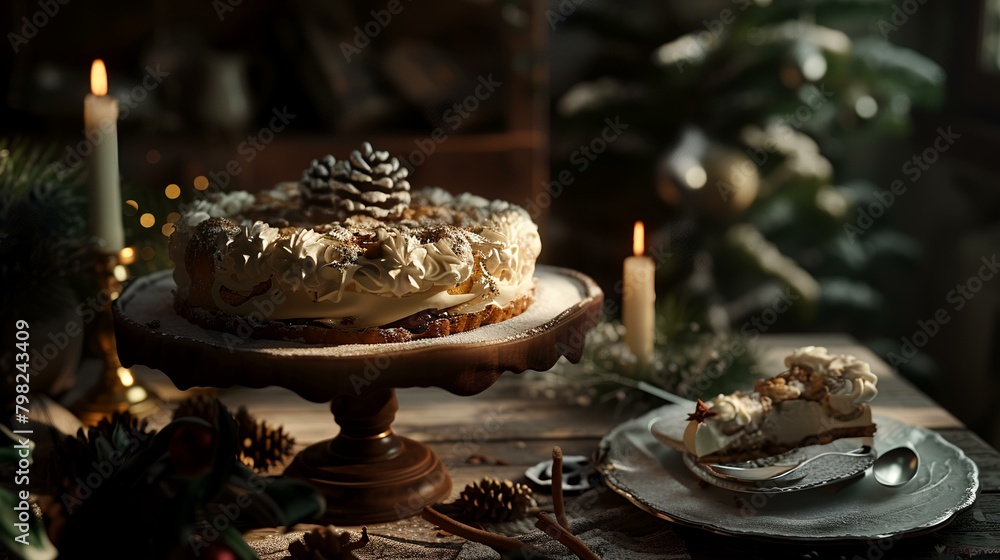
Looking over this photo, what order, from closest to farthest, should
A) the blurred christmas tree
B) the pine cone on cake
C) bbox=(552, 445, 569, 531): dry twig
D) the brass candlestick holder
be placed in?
bbox=(552, 445, 569, 531): dry twig, the pine cone on cake, the brass candlestick holder, the blurred christmas tree

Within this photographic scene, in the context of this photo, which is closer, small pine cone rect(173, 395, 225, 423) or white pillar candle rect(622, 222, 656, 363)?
small pine cone rect(173, 395, 225, 423)

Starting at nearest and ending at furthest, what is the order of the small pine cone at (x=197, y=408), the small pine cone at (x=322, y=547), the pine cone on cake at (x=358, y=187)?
1. the small pine cone at (x=322, y=547)
2. the pine cone on cake at (x=358, y=187)
3. the small pine cone at (x=197, y=408)

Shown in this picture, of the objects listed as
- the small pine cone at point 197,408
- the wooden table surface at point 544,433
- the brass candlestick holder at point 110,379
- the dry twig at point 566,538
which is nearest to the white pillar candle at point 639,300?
the wooden table surface at point 544,433

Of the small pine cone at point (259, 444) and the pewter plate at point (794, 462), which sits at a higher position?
the pewter plate at point (794, 462)

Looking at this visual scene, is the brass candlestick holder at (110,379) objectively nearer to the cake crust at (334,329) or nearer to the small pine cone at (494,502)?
the cake crust at (334,329)

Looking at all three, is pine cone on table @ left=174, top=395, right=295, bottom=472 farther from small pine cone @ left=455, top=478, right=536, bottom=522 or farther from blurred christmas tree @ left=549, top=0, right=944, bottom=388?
blurred christmas tree @ left=549, top=0, right=944, bottom=388

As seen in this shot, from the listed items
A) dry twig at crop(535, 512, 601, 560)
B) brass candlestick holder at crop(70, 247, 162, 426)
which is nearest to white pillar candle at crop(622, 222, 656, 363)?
dry twig at crop(535, 512, 601, 560)

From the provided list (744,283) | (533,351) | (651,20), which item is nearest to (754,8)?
(651,20)
